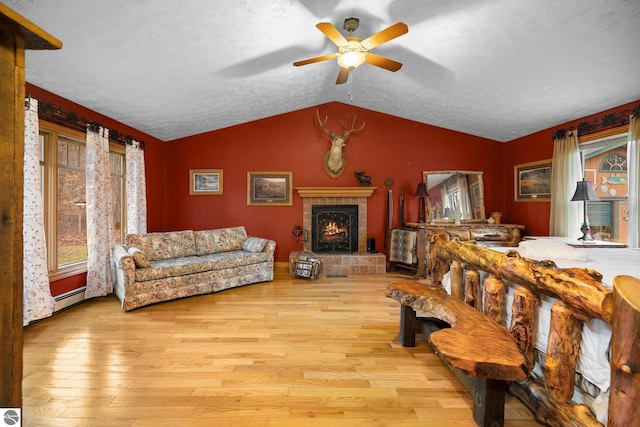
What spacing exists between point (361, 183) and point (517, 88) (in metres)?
2.88

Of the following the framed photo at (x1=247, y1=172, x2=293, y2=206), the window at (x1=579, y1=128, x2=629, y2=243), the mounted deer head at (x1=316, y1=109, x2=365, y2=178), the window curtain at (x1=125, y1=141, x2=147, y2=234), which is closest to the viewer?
the window at (x1=579, y1=128, x2=629, y2=243)

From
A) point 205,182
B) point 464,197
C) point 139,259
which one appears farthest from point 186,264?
point 464,197

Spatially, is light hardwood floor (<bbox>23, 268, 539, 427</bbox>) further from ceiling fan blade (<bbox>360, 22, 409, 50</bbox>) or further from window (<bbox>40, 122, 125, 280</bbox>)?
ceiling fan blade (<bbox>360, 22, 409, 50</bbox>)

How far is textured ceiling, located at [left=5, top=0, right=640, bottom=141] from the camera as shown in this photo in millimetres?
2455

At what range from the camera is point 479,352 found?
55.2 inches

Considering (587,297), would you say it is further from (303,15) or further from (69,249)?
(69,249)

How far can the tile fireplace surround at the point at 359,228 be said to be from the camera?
5.34 m

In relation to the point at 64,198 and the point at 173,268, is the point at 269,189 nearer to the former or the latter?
the point at 173,268

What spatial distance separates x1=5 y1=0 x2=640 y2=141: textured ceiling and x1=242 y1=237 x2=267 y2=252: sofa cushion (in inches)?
90.4

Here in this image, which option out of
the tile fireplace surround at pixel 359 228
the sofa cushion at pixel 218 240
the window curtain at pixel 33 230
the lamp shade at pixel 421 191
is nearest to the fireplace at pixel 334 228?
the tile fireplace surround at pixel 359 228

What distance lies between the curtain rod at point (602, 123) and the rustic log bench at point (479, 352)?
357 cm

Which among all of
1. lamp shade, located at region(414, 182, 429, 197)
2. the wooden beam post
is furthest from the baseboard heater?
lamp shade, located at region(414, 182, 429, 197)

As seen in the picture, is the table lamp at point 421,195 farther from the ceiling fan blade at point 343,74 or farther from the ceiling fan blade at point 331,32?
the ceiling fan blade at point 331,32

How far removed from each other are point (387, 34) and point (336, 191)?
3395 millimetres
